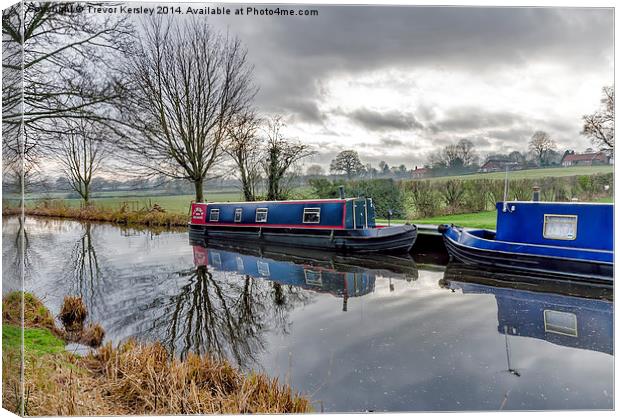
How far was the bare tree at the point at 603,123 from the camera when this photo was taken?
2.72 metres

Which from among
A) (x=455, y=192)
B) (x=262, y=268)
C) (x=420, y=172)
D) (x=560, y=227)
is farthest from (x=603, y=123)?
(x=262, y=268)

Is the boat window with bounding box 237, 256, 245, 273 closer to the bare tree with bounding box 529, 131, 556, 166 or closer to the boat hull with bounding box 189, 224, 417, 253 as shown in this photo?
the boat hull with bounding box 189, 224, 417, 253

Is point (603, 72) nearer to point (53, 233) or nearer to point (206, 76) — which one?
point (206, 76)

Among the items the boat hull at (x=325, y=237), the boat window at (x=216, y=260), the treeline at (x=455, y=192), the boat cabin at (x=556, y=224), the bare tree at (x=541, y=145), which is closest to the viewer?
the bare tree at (x=541, y=145)

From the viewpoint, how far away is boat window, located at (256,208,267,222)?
7.21 meters

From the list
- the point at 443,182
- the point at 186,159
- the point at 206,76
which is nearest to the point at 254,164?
the point at 186,159

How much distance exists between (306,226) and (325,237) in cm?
41

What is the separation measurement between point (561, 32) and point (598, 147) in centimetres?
89

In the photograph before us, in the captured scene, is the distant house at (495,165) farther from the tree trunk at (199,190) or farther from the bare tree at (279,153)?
the tree trunk at (199,190)

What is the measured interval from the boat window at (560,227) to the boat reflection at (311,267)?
171 centimetres

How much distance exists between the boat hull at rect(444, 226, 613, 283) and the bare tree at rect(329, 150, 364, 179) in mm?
1878

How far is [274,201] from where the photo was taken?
6.57 meters

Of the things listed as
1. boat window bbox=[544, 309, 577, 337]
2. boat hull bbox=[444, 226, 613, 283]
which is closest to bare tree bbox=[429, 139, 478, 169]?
boat window bbox=[544, 309, 577, 337]

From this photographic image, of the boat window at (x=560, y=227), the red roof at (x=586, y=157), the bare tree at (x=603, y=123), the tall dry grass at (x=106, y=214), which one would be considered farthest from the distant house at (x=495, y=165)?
the tall dry grass at (x=106, y=214)
